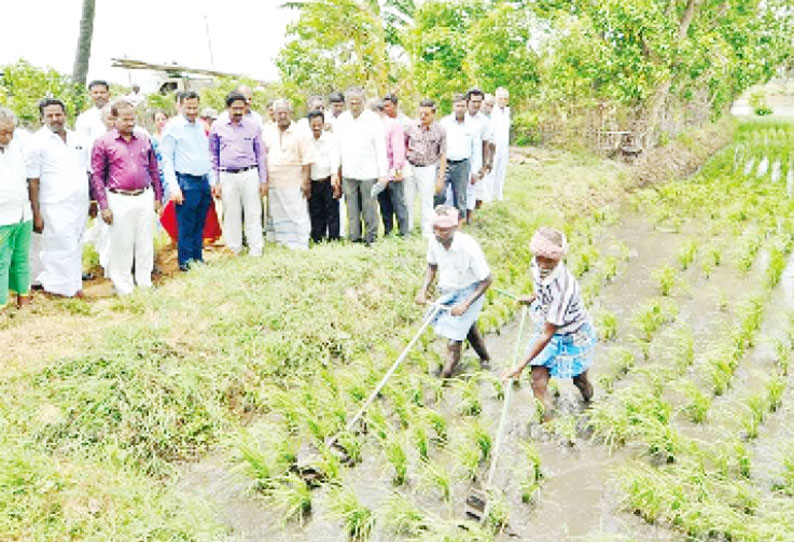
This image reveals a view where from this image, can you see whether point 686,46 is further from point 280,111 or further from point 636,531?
point 636,531

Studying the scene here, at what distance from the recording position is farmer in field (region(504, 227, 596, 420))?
380 centimetres

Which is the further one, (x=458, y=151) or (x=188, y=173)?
(x=458, y=151)

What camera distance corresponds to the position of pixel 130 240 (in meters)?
5.62

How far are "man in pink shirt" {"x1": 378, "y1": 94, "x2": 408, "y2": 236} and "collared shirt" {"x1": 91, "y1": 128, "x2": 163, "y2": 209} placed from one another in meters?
2.57

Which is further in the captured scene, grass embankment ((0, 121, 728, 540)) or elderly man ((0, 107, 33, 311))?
elderly man ((0, 107, 33, 311))

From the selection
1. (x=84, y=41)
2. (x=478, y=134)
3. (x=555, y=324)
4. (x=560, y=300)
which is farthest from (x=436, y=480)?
(x=84, y=41)

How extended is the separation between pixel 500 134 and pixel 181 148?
4.88 metres

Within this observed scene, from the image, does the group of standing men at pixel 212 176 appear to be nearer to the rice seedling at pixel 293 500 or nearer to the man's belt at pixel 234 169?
the man's belt at pixel 234 169

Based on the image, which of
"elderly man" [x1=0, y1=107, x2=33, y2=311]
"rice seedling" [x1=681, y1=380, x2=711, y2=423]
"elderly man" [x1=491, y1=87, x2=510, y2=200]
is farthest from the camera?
"elderly man" [x1=491, y1=87, x2=510, y2=200]

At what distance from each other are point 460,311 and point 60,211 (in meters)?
3.74

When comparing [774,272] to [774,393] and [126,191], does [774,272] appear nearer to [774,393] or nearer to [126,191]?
[774,393]

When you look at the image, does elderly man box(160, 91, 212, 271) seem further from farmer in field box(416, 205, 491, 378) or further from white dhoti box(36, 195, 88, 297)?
farmer in field box(416, 205, 491, 378)

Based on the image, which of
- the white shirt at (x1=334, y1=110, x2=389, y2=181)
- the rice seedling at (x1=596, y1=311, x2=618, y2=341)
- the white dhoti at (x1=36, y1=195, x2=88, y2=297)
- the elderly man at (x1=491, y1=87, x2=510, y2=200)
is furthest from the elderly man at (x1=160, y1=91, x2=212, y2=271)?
the elderly man at (x1=491, y1=87, x2=510, y2=200)

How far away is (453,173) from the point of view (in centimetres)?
780
